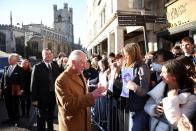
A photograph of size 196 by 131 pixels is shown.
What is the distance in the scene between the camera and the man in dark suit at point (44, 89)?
8094 mm

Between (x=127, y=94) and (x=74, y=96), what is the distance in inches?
37.5

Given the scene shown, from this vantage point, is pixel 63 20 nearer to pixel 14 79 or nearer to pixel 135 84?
pixel 14 79

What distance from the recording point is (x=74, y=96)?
5031 mm

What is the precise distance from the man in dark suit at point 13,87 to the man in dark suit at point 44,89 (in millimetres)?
2736

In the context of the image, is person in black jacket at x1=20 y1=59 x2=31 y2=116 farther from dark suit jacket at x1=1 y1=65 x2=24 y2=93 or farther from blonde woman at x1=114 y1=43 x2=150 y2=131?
blonde woman at x1=114 y1=43 x2=150 y2=131

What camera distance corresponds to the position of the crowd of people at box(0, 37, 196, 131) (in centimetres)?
409

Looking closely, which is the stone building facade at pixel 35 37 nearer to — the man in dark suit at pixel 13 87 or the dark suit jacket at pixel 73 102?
the man in dark suit at pixel 13 87

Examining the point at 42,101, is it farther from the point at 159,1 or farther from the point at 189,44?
the point at 159,1

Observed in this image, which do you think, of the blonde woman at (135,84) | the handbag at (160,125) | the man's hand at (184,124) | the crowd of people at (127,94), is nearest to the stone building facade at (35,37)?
the crowd of people at (127,94)

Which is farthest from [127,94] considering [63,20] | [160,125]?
[63,20]

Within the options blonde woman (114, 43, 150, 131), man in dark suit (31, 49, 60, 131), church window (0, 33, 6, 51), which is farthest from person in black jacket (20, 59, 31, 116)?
church window (0, 33, 6, 51)

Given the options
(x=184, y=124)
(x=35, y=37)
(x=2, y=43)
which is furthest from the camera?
(x=35, y=37)

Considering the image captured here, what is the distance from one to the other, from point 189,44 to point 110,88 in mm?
1668

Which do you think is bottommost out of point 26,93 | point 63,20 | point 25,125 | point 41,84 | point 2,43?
point 25,125
